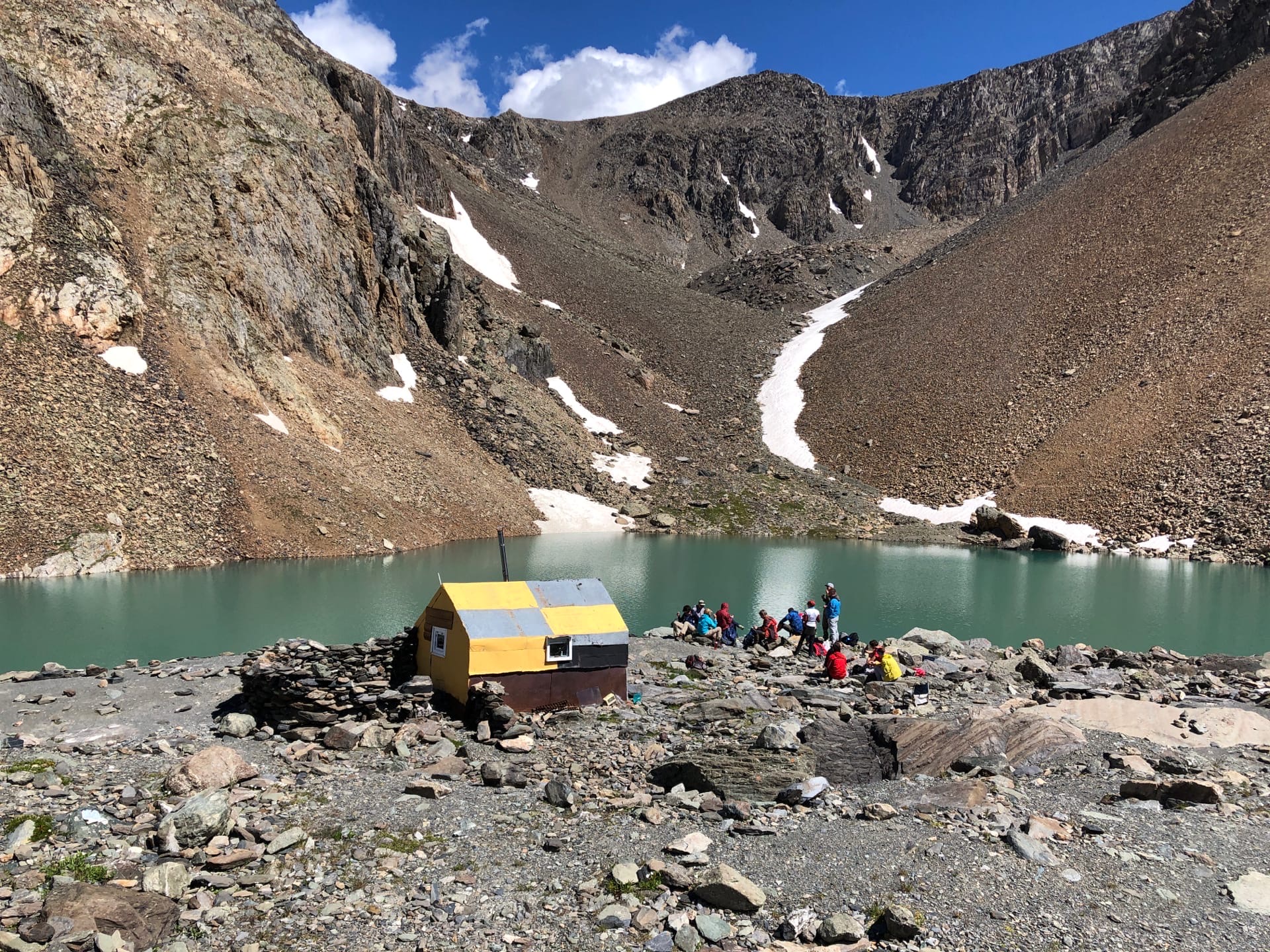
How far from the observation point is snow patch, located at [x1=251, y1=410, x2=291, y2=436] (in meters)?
47.6

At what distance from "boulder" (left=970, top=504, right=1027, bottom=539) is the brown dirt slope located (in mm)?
2807

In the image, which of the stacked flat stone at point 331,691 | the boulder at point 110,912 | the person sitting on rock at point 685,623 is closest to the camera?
the boulder at point 110,912

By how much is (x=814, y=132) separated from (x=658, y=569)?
155209 mm

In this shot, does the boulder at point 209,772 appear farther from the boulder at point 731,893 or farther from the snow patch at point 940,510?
the snow patch at point 940,510

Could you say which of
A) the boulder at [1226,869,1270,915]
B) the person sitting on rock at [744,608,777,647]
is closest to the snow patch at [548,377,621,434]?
the person sitting on rock at [744,608,777,647]

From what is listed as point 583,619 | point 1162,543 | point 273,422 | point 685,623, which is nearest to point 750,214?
point 1162,543

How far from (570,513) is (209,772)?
47.9 m

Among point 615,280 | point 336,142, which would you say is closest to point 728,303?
point 615,280

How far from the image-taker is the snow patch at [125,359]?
42.9 meters

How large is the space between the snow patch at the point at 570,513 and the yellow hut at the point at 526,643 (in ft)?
130

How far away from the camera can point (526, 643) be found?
17.3m

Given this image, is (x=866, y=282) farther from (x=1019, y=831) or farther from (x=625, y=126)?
(x=1019, y=831)

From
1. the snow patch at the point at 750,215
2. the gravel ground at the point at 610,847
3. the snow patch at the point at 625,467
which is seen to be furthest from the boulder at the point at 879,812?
the snow patch at the point at 750,215

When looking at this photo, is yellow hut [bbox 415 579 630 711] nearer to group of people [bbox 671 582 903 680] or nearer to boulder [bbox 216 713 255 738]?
boulder [bbox 216 713 255 738]
